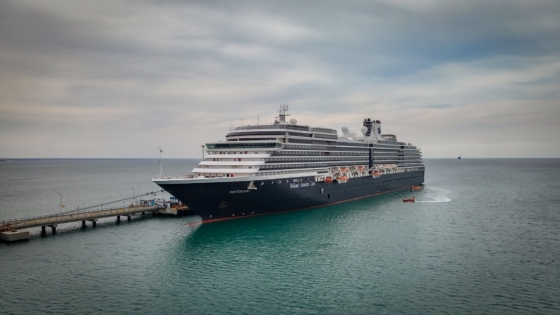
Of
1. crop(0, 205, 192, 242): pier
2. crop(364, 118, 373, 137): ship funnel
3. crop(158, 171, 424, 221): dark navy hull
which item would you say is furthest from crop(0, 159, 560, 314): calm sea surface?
crop(364, 118, 373, 137): ship funnel

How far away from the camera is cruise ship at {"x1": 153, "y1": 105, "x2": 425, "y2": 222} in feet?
150

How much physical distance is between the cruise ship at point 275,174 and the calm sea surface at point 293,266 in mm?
3087

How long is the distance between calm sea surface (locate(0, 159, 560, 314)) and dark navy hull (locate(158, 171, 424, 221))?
1.94 m

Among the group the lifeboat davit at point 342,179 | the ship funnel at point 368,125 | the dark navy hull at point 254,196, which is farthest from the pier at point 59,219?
the ship funnel at point 368,125

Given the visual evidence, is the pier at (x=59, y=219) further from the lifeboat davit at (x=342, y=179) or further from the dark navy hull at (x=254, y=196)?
the lifeboat davit at (x=342, y=179)

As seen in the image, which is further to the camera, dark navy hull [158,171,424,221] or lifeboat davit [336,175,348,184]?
lifeboat davit [336,175,348,184]

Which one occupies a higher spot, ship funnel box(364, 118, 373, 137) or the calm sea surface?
ship funnel box(364, 118, 373, 137)

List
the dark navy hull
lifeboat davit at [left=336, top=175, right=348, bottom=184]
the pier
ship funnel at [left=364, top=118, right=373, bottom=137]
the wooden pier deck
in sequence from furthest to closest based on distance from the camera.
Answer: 1. ship funnel at [left=364, top=118, right=373, bottom=137]
2. lifeboat davit at [left=336, top=175, right=348, bottom=184]
3. the dark navy hull
4. the wooden pier deck
5. the pier

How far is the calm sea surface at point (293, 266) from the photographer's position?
24.2 m

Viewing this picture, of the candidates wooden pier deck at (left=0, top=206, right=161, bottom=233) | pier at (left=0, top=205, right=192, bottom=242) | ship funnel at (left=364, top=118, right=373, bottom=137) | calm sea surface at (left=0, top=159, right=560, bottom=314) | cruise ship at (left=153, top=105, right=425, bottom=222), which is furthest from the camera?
ship funnel at (left=364, top=118, right=373, bottom=137)

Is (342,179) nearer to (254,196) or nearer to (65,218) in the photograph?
(254,196)

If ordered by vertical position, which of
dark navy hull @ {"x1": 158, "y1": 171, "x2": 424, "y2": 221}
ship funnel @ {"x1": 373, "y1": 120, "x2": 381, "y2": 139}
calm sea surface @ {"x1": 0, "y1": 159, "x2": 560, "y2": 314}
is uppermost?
ship funnel @ {"x1": 373, "y1": 120, "x2": 381, "y2": 139}

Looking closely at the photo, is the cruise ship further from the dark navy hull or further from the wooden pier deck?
the wooden pier deck

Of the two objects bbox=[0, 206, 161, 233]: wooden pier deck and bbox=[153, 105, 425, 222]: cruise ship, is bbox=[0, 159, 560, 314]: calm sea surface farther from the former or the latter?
bbox=[153, 105, 425, 222]: cruise ship
